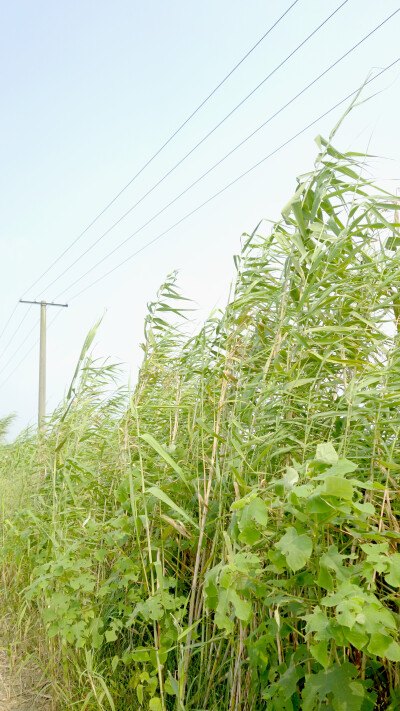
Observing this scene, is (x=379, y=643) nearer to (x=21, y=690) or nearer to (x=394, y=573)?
(x=394, y=573)

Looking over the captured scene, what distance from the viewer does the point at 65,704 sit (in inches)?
97.7

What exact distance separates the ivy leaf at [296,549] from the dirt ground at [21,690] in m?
1.77

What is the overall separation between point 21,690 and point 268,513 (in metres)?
1.89

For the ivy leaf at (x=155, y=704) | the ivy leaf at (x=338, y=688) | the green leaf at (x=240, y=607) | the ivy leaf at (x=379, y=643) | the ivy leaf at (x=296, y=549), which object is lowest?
the ivy leaf at (x=155, y=704)

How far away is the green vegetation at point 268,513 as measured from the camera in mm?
1461

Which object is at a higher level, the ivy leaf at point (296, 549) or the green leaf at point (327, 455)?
the green leaf at point (327, 455)

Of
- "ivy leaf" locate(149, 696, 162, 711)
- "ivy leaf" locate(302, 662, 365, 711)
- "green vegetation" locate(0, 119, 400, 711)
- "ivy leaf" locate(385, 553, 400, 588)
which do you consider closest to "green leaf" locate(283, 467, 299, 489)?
"green vegetation" locate(0, 119, 400, 711)

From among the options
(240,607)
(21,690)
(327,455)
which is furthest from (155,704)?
(21,690)

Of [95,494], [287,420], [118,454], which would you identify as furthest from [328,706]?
[95,494]

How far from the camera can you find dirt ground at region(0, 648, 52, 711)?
8.80ft

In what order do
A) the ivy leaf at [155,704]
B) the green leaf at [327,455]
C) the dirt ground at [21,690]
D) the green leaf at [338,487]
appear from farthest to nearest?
the dirt ground at [21,690] < the ivy leaf at [155,704] < the green leaf at [327,455] < the green leaf at [338,487]

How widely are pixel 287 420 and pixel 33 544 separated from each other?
228 centimetres

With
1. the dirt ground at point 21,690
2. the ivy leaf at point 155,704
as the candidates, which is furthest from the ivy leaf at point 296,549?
the dirt ground at point 21,690

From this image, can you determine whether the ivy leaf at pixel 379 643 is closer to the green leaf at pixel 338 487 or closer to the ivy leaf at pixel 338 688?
the ivy leaf at pixel 338 688
